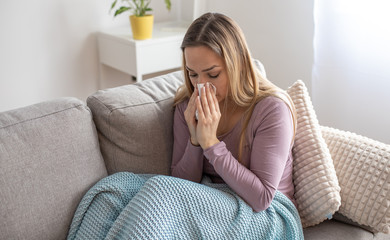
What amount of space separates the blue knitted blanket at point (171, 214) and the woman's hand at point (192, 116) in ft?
0.62

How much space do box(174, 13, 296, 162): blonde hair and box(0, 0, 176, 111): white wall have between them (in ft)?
5.17

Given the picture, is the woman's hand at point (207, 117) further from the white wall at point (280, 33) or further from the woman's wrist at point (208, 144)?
the white wall at point (280, 33)

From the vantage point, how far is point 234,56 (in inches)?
57.8

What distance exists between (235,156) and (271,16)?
55.6 inches

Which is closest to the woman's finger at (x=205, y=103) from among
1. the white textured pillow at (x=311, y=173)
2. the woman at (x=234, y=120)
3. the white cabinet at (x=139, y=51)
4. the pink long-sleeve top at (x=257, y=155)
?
the woman at (x=234, y=120)

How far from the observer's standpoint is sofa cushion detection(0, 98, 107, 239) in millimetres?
1340

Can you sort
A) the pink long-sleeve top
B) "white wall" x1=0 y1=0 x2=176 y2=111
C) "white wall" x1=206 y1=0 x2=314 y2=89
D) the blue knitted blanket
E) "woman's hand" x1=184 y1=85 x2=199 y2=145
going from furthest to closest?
"white wall" x1=0 y1=0 x2=176 y2=111 < "white wall" x1=206 y1=0 x2=314 y2=89 < "woman's hand" x1=184 y1=85 x2=199 y2=145 < the pink long-sleeve top < the blue knitted blanket

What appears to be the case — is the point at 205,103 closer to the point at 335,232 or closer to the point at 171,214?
the point at 171,214

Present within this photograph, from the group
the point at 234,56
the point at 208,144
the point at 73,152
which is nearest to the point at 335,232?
the point at 208,144

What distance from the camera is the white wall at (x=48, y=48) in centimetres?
275

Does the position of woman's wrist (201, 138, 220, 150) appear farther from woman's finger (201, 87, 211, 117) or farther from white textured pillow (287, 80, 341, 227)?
white textured pillow (287, 80, 341, 227)

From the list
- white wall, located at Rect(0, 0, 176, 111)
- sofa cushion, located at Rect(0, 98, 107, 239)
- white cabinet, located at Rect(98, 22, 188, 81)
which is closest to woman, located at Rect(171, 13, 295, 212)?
sofa cushion, located at Rect(0, 98, 107, 239)

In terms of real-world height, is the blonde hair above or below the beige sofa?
above

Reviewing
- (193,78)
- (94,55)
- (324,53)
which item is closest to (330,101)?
(324,53)
